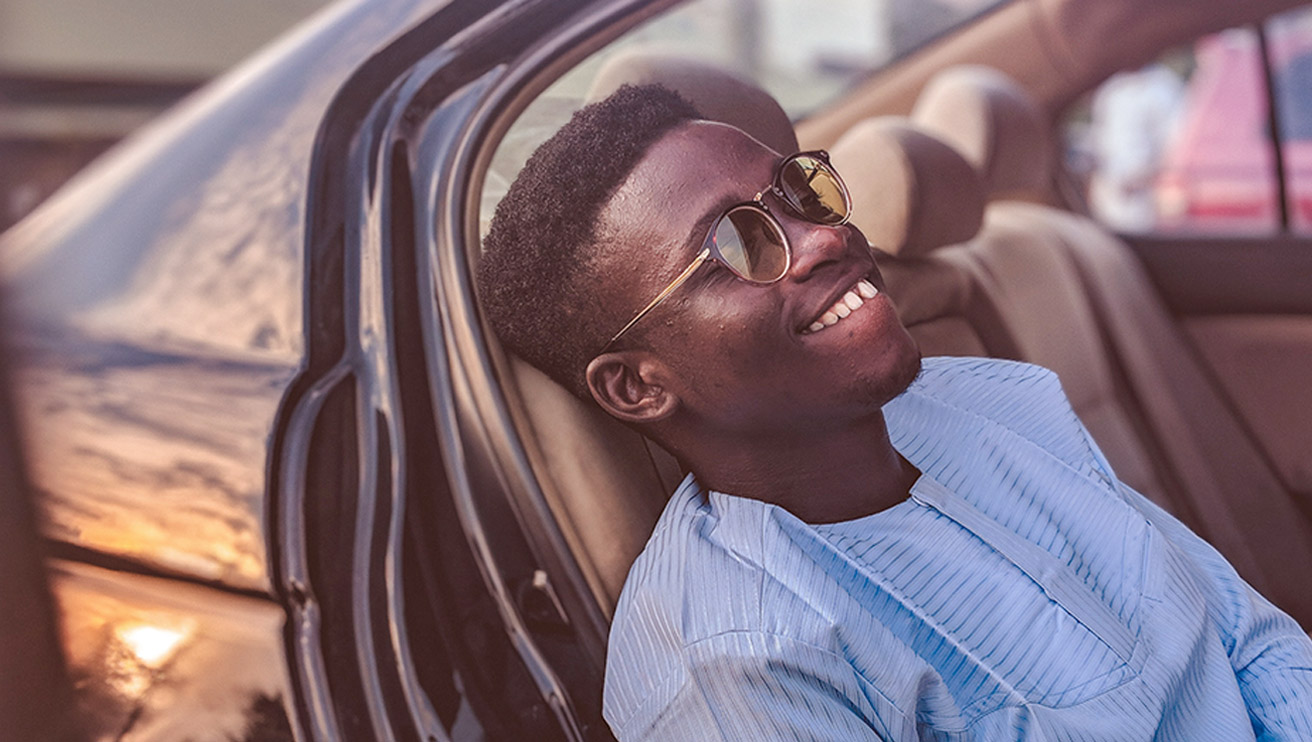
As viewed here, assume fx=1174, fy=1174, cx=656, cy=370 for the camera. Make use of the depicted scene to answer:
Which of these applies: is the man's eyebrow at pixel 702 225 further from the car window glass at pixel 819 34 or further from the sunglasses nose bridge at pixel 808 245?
the car window glass at pixel 819 34

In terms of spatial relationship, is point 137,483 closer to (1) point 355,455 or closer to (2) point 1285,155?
(1) point 355,455

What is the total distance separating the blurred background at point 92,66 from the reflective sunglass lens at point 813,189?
0.64m

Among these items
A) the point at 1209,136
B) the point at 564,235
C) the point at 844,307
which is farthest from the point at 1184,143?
the point at 564,235

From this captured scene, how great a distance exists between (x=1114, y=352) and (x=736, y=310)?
5.20 ft

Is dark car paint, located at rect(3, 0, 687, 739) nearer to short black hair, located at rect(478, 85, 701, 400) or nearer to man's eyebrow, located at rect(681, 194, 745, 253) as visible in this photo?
short black hair, located at rect(478, 85, 701, 400)

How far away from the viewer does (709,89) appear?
1285 mm

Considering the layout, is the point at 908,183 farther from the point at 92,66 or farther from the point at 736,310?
the point at 92,66

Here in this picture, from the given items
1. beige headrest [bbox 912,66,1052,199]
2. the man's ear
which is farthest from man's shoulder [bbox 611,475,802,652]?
beige headrest [bbox 912,66,1052,199]

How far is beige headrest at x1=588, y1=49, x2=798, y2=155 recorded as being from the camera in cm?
121

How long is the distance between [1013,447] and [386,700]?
2.41ft

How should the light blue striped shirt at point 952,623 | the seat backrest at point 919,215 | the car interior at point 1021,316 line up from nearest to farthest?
the light blue striped shirt at point 952,623
the car interior at point 1021,316
the seat backrest at point 919,215

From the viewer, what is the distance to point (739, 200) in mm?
1092

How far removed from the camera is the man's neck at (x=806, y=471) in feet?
3.73

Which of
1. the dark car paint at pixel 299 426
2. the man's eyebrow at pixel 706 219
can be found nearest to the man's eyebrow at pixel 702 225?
the man's eyebrow at pixel 706 219
